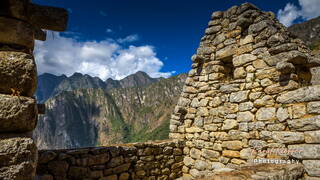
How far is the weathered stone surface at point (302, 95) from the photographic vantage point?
138 inches

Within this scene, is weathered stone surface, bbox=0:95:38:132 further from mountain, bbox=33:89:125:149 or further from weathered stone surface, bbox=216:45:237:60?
mountain, bbox=33:89:125:149

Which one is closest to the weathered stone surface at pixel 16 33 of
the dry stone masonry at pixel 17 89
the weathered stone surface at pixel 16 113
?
the dry stone masonry at pixel 17 89

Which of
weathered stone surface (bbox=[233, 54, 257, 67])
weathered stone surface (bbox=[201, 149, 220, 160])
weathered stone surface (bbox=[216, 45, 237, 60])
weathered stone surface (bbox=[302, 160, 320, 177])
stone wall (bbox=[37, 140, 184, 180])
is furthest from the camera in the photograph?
weathered stone surface (bbox=[216, 45, 237, 60])

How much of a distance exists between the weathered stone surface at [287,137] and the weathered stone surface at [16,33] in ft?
13.5

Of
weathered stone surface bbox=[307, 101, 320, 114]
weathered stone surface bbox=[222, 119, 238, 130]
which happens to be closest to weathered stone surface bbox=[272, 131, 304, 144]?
weathered stone surface bbox=[307, 101, 320, 114]

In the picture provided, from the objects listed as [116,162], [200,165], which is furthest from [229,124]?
[116,162]

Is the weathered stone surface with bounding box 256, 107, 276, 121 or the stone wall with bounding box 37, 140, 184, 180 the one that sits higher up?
the weathered stone surface with bounding box 256, 107, 276, 121

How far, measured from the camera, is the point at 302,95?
12.2 ft

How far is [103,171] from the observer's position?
179 inches

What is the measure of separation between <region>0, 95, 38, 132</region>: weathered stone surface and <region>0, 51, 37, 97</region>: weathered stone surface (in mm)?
93

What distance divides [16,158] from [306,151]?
3941 millimetres

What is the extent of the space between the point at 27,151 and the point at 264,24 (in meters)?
5.02

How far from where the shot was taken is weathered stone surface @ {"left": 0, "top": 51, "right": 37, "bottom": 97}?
185 cm

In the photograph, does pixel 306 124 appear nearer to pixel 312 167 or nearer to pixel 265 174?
pixel 312 167
